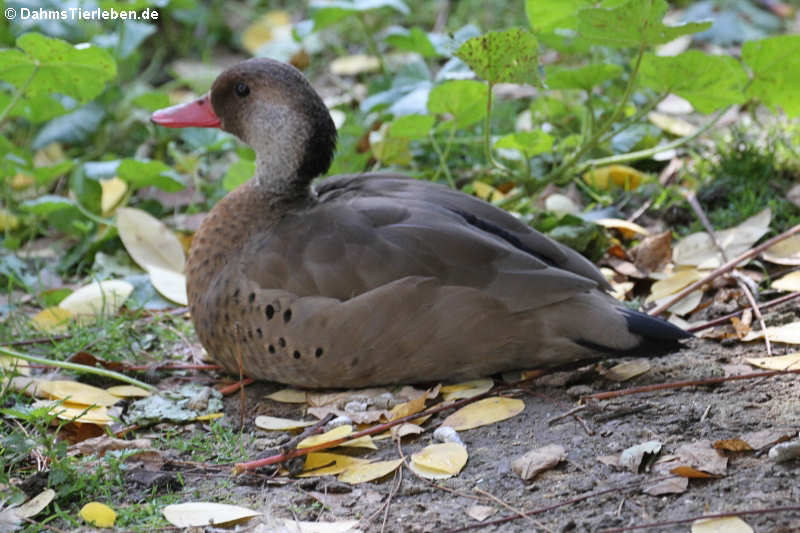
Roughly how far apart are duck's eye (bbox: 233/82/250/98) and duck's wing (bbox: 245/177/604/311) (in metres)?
0.50

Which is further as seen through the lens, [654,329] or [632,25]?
[632,25]

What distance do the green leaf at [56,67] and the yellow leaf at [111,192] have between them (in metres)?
0.62

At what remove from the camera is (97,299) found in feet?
12.3

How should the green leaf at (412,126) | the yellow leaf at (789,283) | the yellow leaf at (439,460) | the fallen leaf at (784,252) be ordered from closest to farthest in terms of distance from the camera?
the yellow leaf at (439,460)
the yellow leaf at (789,283)
the fallen leaf at (784,252)
the green leaf at (412,126)

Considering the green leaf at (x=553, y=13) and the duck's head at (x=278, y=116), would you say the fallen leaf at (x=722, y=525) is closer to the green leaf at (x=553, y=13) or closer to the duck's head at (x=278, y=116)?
the duck's head at (x=278, y=116)

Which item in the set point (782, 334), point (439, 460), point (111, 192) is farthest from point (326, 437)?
point (111, 192)

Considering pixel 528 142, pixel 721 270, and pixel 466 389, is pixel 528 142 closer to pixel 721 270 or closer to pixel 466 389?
pixel 721 270

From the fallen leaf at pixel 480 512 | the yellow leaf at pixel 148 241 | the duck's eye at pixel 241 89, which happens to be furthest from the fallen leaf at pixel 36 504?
the yellow leaf at pixel 148 241

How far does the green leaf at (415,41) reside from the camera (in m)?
4.60

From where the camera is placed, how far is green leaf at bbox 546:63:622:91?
3.85m

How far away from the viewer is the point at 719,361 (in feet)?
9.86

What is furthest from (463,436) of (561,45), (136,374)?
(561,45)

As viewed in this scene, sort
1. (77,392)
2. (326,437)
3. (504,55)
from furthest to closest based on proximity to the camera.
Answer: (504,55) < (77,392) < (326,437)

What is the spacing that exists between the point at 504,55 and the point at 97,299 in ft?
5.52
